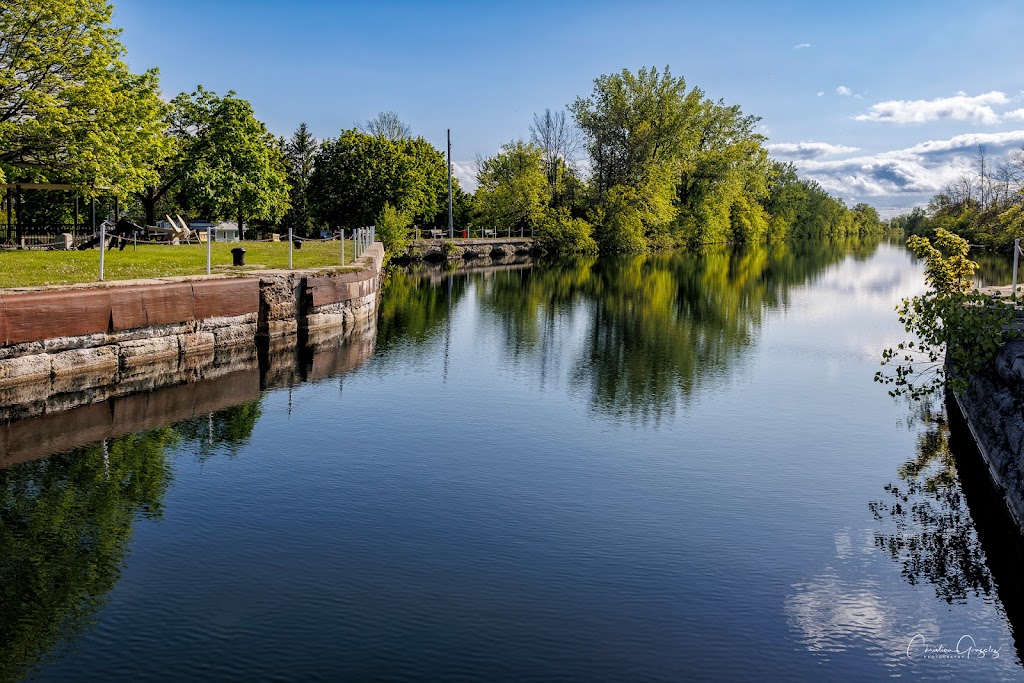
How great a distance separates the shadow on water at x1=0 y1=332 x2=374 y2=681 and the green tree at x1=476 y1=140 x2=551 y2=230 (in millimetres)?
55165

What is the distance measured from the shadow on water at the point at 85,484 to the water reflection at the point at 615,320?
226 inches

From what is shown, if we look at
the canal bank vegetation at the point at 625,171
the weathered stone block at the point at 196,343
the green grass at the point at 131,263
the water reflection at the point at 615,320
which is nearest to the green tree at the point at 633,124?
the canal bank vegetation at the point at 625,171

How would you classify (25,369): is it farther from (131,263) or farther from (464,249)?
(464,249)

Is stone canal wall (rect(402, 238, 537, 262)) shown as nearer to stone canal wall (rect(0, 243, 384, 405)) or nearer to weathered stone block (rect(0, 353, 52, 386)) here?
stone canal wall (rect(0, 243, 384, 405))

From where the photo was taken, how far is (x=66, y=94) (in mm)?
28953

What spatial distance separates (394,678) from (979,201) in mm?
96206

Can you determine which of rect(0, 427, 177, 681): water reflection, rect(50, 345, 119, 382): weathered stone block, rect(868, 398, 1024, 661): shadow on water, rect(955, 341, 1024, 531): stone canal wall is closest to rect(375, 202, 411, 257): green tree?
rect(50, 345, 119, 382): weathered stone block

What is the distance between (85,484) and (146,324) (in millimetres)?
7467

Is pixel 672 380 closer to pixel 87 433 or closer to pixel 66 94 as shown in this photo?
pixel 87 433

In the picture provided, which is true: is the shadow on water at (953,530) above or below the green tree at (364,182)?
below

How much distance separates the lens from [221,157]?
4978cm

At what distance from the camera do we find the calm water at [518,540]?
7.12 meters

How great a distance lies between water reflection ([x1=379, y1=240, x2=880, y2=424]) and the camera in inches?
722

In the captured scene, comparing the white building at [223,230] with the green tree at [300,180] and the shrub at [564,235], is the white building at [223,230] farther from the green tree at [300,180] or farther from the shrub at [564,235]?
the shrub at [564,235]
